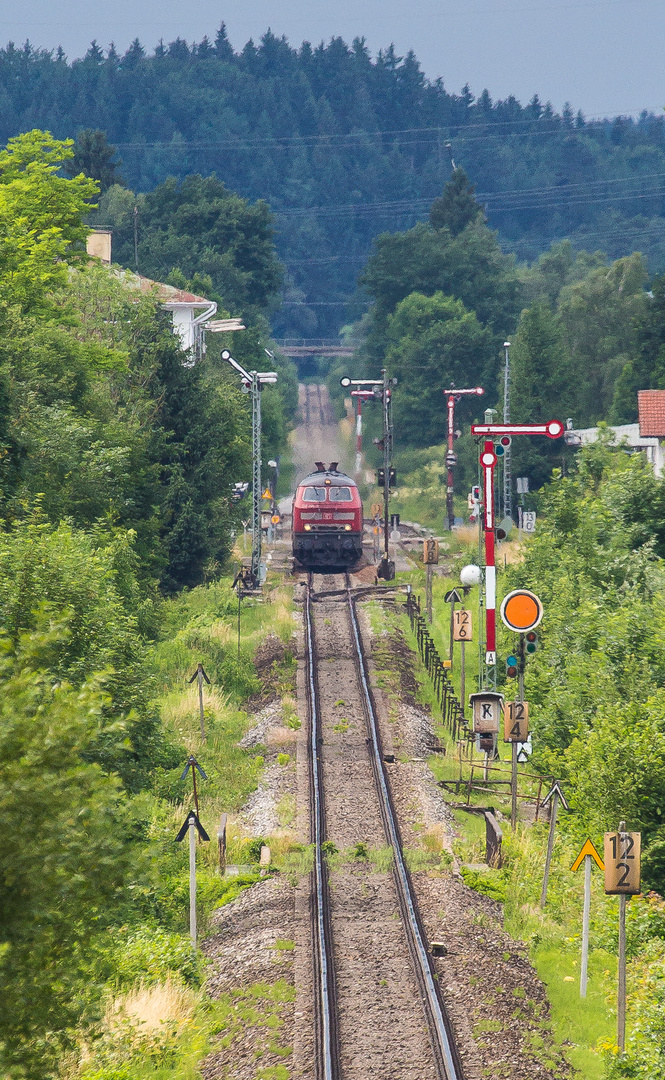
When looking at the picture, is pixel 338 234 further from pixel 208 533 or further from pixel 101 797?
pixel 101 797

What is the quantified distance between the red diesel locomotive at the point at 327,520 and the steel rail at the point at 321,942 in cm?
1572

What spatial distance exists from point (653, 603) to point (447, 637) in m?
15.0

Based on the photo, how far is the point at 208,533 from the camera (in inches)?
1610

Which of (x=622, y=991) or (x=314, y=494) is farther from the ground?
(x=314, y=494)

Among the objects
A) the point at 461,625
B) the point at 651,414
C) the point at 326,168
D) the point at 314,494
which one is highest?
the point at 326,168

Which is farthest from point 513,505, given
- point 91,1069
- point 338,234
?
point 338,234

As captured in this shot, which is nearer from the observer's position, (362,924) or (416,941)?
(416,941)

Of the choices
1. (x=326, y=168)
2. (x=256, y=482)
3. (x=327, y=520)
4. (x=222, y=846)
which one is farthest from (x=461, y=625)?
(x=326, y=168)

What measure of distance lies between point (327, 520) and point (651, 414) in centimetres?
1165

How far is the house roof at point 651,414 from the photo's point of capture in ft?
152

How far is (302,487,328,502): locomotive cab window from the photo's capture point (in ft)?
144

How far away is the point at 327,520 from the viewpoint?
4409 centimetres

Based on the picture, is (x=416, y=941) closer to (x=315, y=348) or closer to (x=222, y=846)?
(x=222, y=846)

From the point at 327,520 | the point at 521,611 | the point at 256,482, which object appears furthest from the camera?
the point at 327,520
